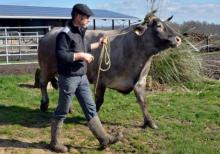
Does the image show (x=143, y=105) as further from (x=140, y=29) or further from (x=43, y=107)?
(x=43, y=107)

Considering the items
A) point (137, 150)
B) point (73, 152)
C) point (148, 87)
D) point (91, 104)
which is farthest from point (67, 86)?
point (148, 87)

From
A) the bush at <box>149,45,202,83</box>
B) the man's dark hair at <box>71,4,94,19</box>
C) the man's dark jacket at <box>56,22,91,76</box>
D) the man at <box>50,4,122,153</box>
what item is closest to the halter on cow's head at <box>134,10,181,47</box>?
the man at <box>50,4,122,153</box>

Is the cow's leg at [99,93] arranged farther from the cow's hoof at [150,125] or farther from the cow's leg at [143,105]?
the cow's hoof at [150,125]

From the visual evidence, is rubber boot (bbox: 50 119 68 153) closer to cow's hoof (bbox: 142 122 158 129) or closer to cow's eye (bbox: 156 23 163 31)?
cow's hoof (bbox: 142 122 158 129)

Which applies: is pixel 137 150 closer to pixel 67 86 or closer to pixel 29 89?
pixel 67 86

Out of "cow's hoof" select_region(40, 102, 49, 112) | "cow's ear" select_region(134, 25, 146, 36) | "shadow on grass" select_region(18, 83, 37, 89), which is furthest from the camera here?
"shadow on grass" select_region(18, 83, 37, 89)

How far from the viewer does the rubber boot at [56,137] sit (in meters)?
6.80

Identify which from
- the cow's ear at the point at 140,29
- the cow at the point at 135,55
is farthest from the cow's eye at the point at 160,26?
the cow's ear at the point at 140,29

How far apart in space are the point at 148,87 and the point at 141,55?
4.05 meters

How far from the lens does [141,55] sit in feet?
26.9

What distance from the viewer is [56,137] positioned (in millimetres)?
6867

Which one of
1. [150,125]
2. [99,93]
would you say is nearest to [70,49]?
[99,93]

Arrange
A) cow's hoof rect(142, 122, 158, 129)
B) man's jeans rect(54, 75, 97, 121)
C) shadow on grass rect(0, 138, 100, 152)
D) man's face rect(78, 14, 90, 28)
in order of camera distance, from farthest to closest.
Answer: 1. cow's hoof rect(142, 122, 158, 129)
2. shadow on grass rect(0, 138, 100, 152)
3. man's jeans rect(54, 75, 97, 121)
4. man's face rect(78, 14, 90, 28)

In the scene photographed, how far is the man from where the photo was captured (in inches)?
253
